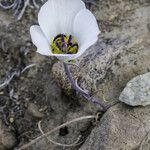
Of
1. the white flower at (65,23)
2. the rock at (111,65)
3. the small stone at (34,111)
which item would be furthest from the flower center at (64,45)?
the small stone at (34,111)

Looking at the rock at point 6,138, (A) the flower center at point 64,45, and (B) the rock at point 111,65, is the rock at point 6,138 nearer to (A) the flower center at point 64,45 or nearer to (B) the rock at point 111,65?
(B) the rock at point 111,65

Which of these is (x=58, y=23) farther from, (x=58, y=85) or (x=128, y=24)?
(x=128, y=24)

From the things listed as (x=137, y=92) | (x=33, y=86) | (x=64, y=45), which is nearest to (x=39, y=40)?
(x=64, y=45)

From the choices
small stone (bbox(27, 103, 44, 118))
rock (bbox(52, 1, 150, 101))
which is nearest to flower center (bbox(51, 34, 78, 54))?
rock (bbox(52, 1, 150, 101))

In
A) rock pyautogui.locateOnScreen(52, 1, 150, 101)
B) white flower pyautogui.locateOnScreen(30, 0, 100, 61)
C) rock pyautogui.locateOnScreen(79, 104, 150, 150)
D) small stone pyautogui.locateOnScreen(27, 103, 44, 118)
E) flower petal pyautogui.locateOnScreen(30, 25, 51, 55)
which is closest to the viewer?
flower petal pyautogui.locateOnScreen(30, 25, 51, 55)

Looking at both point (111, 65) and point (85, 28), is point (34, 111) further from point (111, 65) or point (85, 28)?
point (85, 28)

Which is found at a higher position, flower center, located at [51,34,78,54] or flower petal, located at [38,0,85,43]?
flower petal, located at [38,0,85,43]

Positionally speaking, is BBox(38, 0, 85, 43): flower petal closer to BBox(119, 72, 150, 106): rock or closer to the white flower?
the white flower
